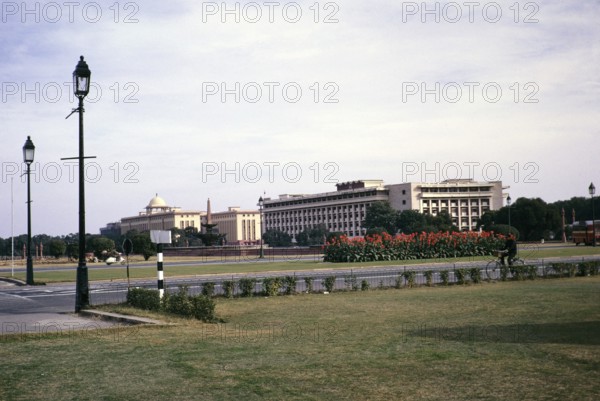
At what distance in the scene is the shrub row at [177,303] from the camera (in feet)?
44.4

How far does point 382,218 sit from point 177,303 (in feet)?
414

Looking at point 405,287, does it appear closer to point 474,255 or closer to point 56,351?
point 56,351

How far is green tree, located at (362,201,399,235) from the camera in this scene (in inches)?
5448

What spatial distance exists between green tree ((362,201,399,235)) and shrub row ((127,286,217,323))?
121662 mm

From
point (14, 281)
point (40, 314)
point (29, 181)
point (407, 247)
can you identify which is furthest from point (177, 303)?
point (407, 247)

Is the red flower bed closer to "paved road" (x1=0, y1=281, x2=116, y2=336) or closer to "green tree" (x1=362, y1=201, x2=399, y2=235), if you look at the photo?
"paved road" (x1=0, y1=281, x2=116, y2=336)

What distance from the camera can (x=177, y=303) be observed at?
14359mm

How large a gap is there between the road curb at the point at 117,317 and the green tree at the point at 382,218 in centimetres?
12237

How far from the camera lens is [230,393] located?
697 centimetres

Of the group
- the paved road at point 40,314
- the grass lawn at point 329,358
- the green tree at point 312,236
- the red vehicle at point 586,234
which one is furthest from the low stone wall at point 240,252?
the green tree at point 312,236

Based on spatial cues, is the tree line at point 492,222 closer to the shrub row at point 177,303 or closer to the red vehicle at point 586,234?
the red vehicle at point 586,234

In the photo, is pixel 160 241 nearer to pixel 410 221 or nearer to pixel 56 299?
pixel 56 299

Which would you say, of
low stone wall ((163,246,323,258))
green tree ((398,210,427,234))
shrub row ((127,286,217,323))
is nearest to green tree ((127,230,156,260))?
low stone wall ((163,246,323,258))

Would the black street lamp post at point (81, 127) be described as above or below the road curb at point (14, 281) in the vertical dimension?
above
